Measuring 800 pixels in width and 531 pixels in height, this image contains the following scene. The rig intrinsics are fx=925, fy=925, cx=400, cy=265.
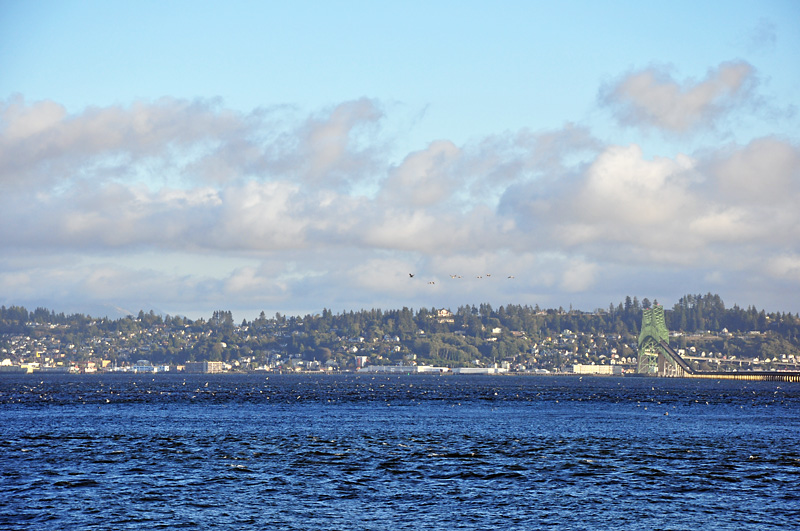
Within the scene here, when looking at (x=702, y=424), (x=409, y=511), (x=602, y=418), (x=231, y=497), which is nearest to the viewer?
(x=409, y=511)

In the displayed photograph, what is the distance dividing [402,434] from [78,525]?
50641mm

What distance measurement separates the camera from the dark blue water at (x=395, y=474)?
5125 cm

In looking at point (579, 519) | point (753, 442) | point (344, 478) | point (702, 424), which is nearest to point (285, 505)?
point (344, 478)

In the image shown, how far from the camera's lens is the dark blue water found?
51.2 m

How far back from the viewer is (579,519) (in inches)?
2018

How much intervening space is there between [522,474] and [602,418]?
6209cm

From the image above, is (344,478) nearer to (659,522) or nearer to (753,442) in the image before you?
(659,522)

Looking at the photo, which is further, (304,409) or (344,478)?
(304,409)

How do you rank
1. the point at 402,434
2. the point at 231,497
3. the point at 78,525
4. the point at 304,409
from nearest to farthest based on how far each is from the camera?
the point at 78,525 < the point at 231,497 < the point at 402,434 < the point at 304,409

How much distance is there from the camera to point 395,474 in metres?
66.1

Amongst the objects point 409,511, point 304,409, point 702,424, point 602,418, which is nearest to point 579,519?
point 409,511

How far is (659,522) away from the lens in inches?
1987

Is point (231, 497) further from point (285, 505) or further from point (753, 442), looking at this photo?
point (753, 442)

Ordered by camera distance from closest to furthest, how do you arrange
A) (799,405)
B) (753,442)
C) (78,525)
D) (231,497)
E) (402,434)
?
(78,525) → (231,497) → (753,442) → (402,434) → (799,405)
